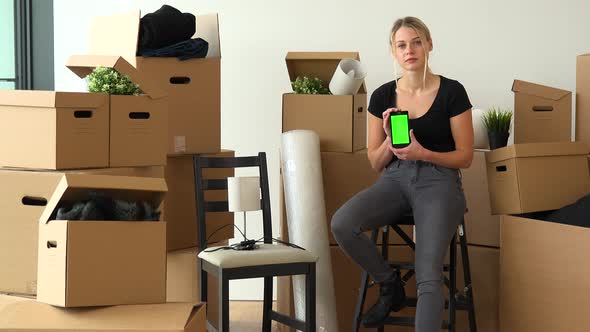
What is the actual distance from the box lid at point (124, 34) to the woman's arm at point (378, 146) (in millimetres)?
801

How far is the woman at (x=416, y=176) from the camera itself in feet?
10.9

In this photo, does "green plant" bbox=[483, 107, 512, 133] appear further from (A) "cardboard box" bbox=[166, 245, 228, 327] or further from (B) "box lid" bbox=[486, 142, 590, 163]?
(A) "cardboard box" bbox=[166, 245, 228, 327]

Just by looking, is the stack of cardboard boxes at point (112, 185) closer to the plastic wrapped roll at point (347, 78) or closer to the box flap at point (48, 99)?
the box flap at point (48, 99)

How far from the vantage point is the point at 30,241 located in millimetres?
3072

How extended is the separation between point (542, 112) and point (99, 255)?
6.89 feet

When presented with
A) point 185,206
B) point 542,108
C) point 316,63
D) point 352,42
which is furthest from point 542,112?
point 185,206

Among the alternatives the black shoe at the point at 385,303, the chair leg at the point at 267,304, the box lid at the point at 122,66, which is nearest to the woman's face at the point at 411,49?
the black shoe at the point at 385,303

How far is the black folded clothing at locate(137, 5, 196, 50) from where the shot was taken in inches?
147

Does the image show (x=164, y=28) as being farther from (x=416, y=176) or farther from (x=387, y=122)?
(x=416, y=176)

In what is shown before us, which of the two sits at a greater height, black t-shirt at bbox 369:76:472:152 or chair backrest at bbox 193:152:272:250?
black t-shirt at bbox 369:76:472:152

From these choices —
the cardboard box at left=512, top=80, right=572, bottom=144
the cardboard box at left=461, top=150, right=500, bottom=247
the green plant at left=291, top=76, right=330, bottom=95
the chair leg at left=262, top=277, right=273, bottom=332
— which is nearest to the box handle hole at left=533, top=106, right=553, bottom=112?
the cardboard box at left=512, top=80, right=572, bottom=144

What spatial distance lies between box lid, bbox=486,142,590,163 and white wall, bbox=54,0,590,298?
957 mm

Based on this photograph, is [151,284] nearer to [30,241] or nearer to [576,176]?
[30,241]

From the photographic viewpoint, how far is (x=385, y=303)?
11.3 feet
